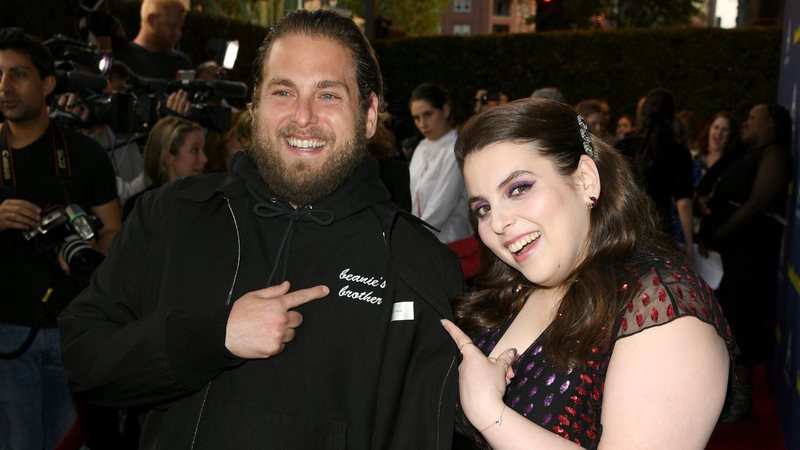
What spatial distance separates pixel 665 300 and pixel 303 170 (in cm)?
102

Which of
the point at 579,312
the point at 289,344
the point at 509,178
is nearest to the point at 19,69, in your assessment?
the point at 289,344

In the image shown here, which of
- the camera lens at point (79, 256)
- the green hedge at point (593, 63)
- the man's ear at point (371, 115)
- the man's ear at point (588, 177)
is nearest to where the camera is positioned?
the man's ear at point (588, 177)

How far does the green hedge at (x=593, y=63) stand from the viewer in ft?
44.4

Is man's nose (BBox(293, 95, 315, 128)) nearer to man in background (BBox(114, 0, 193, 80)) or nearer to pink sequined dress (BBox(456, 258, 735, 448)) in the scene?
pink sequined dress (BBox(456, 258, 735, 448))

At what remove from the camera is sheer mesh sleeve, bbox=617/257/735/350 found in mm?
1709

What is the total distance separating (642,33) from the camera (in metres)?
14.3

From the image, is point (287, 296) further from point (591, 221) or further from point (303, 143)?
point (591, 221)

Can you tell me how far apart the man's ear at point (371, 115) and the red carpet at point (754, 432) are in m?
3.63

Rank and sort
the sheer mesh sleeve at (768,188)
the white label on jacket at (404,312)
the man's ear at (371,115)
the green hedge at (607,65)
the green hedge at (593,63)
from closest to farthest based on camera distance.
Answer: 1. the white label on jacket at (404,312)
2. the man's ear at (371,115)
3. the sheer mesh sleeve at (768,188)
4. the green hedge at (593,63)
5. the green hedge at (607,65)

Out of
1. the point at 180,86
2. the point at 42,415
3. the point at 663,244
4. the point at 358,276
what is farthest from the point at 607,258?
the point at 180,86

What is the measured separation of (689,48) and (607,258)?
13.2m

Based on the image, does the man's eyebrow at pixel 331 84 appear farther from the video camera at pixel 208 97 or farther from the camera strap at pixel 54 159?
the video camera at pixel 208 97

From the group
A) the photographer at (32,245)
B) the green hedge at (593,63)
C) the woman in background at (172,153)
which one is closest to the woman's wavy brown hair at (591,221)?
the photographer at (32,245)

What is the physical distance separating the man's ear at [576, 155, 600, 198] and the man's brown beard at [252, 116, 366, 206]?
2.15 feet
